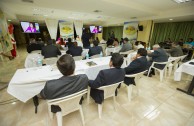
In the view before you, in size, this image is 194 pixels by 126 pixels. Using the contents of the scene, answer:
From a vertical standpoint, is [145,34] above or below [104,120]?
above

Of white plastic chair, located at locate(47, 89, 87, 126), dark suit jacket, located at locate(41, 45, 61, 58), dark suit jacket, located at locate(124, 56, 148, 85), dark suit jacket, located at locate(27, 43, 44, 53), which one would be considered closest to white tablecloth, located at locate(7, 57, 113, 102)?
white plastic chair, located at locate(47, 89, 87, 126)

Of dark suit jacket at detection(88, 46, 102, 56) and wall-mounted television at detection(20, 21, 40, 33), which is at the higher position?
wall-mounted television at detection(20, 21, 40, 33)

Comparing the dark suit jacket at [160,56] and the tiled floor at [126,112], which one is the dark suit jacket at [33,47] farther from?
the dark suit jacket at [160,56]

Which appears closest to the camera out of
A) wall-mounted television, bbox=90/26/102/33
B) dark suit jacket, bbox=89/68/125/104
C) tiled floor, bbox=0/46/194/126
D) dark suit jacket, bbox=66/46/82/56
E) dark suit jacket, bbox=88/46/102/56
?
dark suit jacket, bbox=89/68/125/104

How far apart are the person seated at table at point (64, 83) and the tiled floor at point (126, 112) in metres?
0.81

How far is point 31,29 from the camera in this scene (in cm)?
800

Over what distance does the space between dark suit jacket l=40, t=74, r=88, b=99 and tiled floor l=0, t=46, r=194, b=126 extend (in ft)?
2.63

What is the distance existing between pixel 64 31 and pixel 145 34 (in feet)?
20.1

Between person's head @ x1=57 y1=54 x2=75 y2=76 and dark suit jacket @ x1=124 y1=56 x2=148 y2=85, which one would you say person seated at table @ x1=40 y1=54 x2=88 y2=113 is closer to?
person's head @ x1=57 y1=54 x2=75 y2=76

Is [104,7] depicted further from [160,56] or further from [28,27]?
[28,27]

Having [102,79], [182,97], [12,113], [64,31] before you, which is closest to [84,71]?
[102,79]

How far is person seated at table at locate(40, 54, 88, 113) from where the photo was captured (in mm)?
1075

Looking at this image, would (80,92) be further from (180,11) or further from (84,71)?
(180,11)

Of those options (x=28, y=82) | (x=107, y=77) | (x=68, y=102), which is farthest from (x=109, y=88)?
(x=28, y=82)
